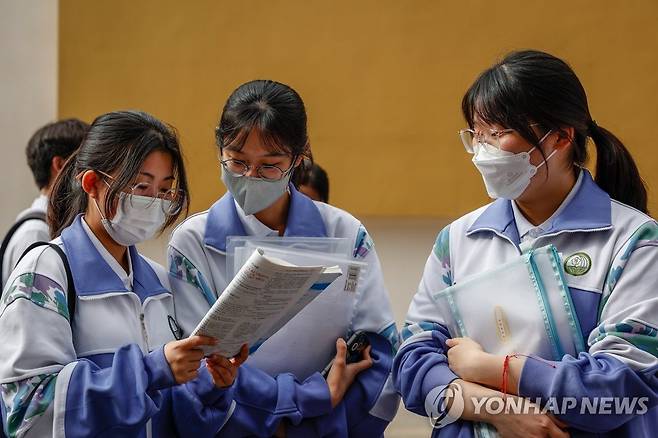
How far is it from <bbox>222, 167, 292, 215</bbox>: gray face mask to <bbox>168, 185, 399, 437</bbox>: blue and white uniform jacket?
7 centimetres

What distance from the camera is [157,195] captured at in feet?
7.67

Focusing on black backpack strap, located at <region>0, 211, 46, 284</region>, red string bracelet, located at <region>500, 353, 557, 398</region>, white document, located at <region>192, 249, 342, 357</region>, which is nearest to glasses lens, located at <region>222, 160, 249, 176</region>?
white document, located at <region>192, 249, 342, 357</region>

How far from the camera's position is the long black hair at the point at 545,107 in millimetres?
2234

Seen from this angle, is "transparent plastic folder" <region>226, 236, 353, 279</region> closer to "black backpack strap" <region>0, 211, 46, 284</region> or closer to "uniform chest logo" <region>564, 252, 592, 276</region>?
"uniform chest logo" <region>564, 252, 592, 276</region>

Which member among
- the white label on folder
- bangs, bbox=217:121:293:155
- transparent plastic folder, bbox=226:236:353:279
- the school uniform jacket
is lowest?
the school uniform jacket

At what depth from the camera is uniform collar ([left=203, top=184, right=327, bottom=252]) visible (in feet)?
8.17

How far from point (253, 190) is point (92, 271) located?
1.57ft

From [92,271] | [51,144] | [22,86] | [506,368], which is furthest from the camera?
[22,86]

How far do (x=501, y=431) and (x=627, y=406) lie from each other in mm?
283

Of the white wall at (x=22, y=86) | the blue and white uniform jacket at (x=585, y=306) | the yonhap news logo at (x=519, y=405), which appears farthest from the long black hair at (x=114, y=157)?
the white wall at (x=22, y=86)

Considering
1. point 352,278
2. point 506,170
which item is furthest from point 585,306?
point 352,278

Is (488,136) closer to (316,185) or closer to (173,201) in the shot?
(173,201)

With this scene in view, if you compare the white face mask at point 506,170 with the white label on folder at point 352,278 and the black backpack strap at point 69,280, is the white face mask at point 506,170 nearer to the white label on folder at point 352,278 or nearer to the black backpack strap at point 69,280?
the white label on folder at point 352,278

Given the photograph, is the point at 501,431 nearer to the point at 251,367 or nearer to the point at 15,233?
the point at 251,367
